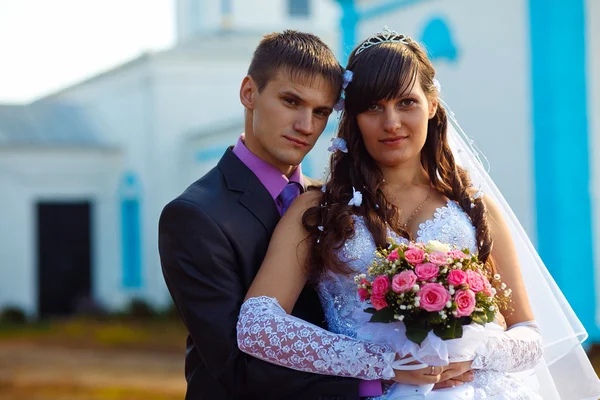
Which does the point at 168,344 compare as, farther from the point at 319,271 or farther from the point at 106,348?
the point at 319,271

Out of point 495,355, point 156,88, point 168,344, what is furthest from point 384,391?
point 156,88

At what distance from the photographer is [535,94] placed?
10438 millimetres

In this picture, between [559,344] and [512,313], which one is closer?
[512,313]

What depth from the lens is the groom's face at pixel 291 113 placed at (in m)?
3.64

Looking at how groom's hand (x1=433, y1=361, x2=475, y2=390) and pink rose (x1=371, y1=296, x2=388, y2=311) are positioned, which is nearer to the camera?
pink rose (x1=371, y1=296, x2=388, y2=311)

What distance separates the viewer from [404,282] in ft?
10.3

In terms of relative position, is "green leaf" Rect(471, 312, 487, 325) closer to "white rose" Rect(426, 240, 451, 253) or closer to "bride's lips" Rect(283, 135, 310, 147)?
"white rose" Rect(426, 240, 451, 253)

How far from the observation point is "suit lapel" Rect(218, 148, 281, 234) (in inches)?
145

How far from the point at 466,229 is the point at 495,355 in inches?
20.7

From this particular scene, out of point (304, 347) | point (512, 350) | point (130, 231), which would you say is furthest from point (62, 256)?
point (512, 350)

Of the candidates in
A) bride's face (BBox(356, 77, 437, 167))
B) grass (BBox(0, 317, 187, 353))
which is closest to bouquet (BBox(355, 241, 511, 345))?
bride's face (BBox(356, 77, 437, 167))

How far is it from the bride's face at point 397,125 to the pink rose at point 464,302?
73 centimetres

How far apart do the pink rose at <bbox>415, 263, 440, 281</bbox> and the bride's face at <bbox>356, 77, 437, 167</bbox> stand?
2.06ft

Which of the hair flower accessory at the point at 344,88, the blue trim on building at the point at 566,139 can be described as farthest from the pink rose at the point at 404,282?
the blue trim on building at the point at 566,139
